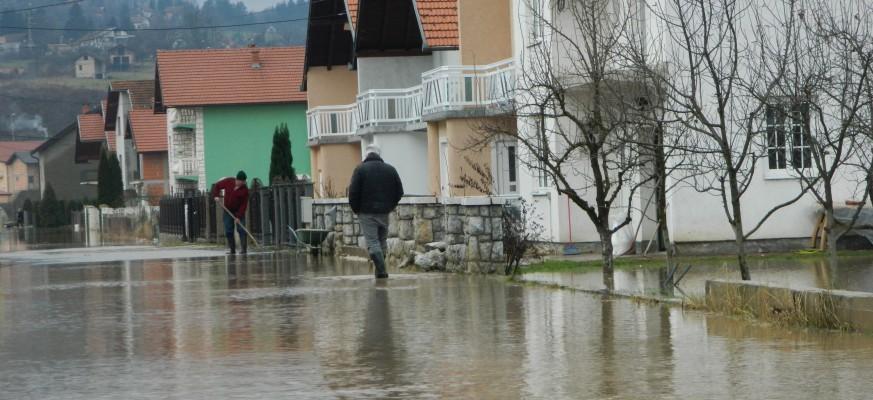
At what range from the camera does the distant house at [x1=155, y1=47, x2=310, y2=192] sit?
246 ft

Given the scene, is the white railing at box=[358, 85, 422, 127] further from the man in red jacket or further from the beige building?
the man in red jacket

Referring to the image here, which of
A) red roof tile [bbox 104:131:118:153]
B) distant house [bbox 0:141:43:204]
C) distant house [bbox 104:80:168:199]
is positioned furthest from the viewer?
distant house [bbox 0:141:43:204]

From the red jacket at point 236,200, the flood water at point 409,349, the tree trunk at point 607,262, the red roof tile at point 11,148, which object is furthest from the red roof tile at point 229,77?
the red roof tile at point 11,148

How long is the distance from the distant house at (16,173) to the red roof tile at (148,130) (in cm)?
7655

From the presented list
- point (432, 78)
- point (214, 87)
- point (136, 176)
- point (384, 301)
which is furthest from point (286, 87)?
point (384, 301)

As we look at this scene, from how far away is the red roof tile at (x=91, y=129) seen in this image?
384ft

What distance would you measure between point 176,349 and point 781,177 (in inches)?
630

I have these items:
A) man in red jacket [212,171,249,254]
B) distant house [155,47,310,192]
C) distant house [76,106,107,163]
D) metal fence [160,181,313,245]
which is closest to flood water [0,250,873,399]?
man in red jacket [212,171,249,254]


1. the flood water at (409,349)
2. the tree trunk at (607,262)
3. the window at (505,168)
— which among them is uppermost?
the window at (505,168)

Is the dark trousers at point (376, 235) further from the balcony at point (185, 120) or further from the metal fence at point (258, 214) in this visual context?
the balcony at point (185, 120)

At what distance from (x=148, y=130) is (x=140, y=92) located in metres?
5.88

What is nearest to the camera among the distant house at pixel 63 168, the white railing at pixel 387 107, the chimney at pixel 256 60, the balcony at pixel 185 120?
the white railing at pixel 387 107

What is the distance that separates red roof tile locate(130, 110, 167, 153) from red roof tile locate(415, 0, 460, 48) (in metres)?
57.7

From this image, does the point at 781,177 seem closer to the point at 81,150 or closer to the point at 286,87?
the point at 286,87
